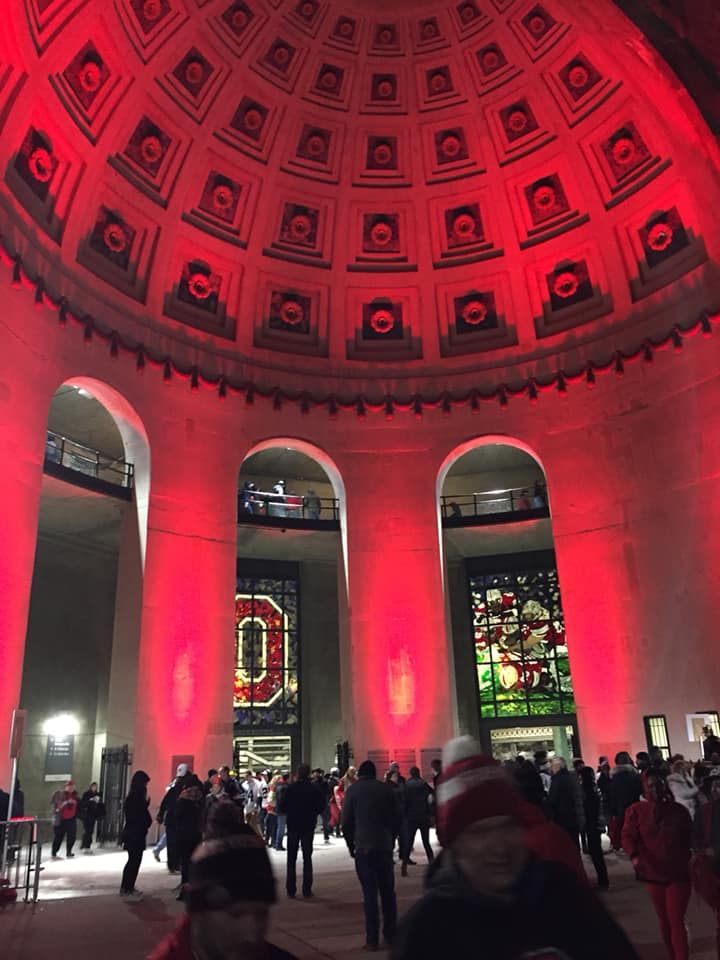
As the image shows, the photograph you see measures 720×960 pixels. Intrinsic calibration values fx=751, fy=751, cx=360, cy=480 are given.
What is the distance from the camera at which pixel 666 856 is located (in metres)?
4.98

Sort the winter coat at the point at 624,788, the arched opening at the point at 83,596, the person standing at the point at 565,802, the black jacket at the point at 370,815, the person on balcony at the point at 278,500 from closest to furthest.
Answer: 1. the black jacket at the point at 370,815
2. the person standing at the point at 565,802
3. the winter coat at the point at 624,788
4. the arched opening at the point at 83,596
5. the person on balcony at the point at 278,500

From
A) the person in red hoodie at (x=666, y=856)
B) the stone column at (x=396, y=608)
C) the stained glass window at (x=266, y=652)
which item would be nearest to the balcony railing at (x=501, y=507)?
the stone column at (x=396, y=608)

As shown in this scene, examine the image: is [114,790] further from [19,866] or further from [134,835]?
[134,835]

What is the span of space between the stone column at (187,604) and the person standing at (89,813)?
3.79 ft

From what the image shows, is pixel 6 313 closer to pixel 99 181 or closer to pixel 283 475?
pixel 99 181

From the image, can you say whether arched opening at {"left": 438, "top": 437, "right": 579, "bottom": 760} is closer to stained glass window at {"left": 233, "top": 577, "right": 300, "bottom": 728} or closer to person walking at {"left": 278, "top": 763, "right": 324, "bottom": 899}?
stained glass window at {"left": 233, "top": 577, "right": 300, "bottom": 728}

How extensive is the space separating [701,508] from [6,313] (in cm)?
1577

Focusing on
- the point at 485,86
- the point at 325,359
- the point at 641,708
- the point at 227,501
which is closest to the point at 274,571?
the point at 227,501

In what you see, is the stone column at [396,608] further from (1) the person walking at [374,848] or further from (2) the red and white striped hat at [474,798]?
(2) the red and white striped hat at [474,798]

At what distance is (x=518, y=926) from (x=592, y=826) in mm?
8530

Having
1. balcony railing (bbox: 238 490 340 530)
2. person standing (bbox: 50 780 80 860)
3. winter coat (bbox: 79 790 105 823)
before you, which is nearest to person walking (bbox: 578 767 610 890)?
person standing (bbox: 50 780 80 860)

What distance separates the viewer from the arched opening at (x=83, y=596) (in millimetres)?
17297

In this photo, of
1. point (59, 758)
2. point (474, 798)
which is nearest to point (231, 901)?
point (474, 798)

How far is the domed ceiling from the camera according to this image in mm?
17625
